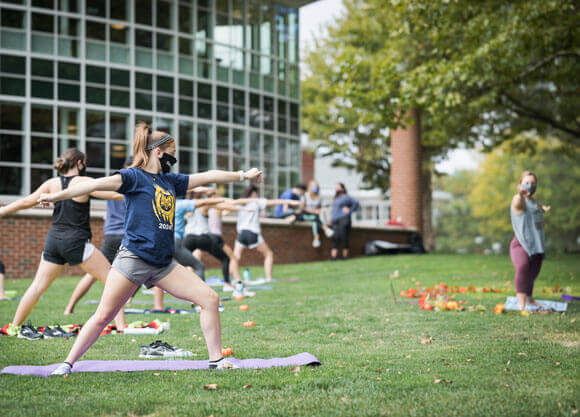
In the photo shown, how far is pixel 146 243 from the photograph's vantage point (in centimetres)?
521

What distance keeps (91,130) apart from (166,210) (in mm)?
15638

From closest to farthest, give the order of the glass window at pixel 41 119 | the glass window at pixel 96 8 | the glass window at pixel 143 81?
the glass window at pixel 41 119
the glass window at pixel 96 8
the glass window at pixel 143 81

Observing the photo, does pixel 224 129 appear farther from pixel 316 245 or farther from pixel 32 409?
pixel 32 409

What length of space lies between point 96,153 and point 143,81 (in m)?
2.79

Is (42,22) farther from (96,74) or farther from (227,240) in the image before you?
(227,240)

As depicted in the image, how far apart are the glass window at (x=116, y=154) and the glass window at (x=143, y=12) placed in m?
4.15

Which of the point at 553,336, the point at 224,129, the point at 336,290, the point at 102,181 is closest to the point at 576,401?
the point at 553,336

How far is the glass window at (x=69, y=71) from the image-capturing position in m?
19.6

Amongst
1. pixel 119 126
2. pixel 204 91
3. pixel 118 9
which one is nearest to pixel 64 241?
pixel 119 126

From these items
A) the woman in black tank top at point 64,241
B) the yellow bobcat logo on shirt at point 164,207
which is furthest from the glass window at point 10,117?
the yellow bobcat logo on shirt at point 164,207

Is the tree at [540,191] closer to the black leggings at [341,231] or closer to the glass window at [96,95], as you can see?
the black leggings at [341,231]

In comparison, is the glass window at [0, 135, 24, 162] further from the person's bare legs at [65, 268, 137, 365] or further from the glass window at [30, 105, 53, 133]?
the person's bare legs at [65, 268, 137, 365]

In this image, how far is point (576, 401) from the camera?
4391 mm

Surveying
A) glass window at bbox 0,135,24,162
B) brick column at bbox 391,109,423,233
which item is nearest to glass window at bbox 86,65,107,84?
glass window at bbox 0,135,24,162
